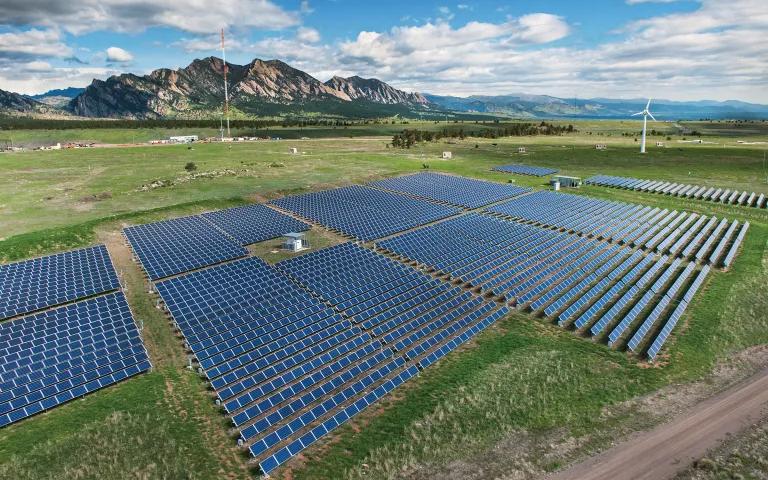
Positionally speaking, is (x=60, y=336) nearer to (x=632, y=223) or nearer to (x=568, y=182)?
(x=632, y=223)

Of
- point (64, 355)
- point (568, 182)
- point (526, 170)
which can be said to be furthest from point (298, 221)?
point (526, 170)

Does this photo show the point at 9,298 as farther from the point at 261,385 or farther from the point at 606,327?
the point at 606,327

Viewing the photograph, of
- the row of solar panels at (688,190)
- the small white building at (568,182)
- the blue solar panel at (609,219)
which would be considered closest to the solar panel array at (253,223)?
the blue solar panel at (609,219)

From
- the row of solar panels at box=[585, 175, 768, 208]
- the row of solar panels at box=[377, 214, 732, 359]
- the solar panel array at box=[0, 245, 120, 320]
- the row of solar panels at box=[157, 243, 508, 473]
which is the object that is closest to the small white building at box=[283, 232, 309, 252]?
the row of solar panels at box=[157, 243, 508, 473]

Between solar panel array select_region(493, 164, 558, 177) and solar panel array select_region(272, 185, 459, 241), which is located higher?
solar panel array select_region(493, 164, 558, 177)

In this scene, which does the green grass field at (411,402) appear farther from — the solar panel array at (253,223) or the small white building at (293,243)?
the solar panel array at (253,223)

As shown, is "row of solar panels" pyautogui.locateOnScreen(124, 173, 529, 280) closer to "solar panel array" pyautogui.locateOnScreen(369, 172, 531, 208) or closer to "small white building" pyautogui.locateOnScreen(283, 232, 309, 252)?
"solar panel array" pyautogui.locateOnScreen(369, 172, 531, 208)

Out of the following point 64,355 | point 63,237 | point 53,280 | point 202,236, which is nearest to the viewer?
point 64,355
